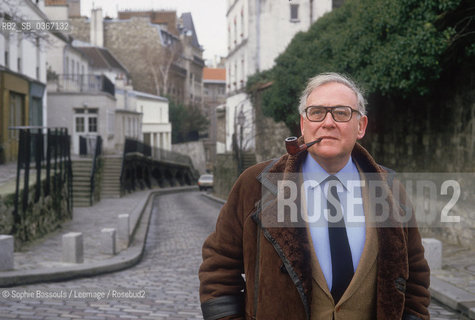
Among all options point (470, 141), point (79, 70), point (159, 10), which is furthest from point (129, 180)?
point (159, 10)

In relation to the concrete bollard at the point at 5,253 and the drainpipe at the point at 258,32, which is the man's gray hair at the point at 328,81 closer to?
the concrete bollard at the point at 5,253

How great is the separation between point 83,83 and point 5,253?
33.0m

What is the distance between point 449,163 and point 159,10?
72014mm

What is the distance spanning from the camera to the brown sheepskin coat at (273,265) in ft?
8.14

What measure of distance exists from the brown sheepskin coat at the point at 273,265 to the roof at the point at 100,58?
48.5 metres

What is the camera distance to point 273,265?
2508 millimetres

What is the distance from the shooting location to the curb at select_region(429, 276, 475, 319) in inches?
247

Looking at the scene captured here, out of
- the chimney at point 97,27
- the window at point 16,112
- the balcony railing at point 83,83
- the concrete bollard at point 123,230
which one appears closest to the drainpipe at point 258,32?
the balcony railing at point 83,83

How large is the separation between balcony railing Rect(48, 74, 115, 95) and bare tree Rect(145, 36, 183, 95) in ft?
76.3

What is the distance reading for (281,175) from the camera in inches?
104

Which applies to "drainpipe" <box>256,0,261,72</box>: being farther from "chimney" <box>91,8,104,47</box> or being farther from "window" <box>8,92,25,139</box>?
"chimney" <box>91,8,104,47</box>

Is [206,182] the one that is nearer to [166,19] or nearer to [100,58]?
[100,58]

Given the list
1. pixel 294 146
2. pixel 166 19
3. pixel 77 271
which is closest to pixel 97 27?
pixel 166 19

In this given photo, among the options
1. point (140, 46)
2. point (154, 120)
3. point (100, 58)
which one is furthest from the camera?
point (140, 46)
